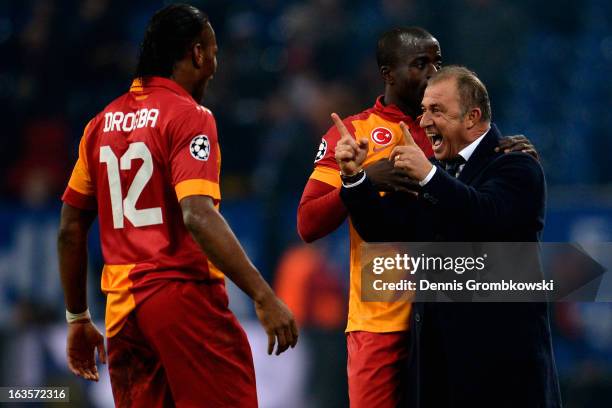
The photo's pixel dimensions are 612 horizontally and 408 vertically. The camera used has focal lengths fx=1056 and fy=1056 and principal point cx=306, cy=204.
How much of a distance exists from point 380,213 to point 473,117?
0.42 meters

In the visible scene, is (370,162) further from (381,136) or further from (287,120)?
(287,120)

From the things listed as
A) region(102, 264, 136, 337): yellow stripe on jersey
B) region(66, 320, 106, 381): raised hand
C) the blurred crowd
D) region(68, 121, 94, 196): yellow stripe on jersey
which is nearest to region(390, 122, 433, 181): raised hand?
region(102, 264, 136, 337): yellow stripe on jersey

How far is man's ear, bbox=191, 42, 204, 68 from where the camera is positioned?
358 cm

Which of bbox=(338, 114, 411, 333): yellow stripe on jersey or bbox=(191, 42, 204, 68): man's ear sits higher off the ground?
bbox=(191, 42, 204, 68): man's ear

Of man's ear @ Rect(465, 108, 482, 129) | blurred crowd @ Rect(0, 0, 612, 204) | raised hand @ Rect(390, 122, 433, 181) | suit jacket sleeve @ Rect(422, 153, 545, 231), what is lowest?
suit jacket sleeve @ Rect(422, 153, 545, 231)

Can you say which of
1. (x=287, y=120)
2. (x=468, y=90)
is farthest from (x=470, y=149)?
(x=287, y=120)

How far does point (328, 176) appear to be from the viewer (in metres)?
3.70

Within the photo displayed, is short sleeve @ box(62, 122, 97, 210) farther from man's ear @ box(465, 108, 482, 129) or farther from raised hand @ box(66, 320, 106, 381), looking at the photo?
man's ear @ box(465, 108, 482, 129)

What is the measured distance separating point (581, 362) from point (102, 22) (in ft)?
15.3

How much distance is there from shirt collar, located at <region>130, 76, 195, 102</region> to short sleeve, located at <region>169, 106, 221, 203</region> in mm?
150

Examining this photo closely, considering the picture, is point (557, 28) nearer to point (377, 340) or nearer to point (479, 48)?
point (479, 48)

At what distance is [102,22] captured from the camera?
28.5 feet

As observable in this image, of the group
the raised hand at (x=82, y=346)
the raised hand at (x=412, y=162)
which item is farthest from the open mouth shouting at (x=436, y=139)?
the raised hand at (x=82, y=346)

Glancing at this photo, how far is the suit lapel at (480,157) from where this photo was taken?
317cm
